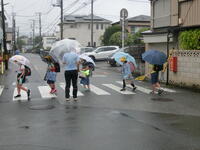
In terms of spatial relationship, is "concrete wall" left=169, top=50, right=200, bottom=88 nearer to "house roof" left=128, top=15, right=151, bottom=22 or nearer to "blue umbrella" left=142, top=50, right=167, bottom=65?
"blue umbrella" left=142, top=50, right=167, bottom=65

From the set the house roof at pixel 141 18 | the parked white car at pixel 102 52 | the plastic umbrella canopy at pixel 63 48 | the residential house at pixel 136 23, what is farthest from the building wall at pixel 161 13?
the house roof at pixel 141 18

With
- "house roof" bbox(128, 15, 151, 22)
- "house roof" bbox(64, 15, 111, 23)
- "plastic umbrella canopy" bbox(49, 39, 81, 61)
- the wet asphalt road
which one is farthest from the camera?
"house roof" bbox(64, 15, 111, 23)

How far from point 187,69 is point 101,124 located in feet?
25.8

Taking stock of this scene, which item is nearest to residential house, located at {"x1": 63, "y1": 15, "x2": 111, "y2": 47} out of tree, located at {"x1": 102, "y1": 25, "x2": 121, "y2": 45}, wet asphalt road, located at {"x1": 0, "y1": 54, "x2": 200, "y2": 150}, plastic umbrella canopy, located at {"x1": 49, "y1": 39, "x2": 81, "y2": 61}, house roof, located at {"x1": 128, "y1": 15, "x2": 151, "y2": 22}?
house roof, located at {"x1": 128, "y1": 15, "x2": 151, "y2": 22}

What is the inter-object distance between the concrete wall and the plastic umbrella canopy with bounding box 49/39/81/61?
17.1 ft

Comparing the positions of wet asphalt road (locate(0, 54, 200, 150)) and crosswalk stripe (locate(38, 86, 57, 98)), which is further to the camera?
crosswalk stripe (locate(38, 86, 57, 98))

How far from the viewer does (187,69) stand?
14281 millimetres

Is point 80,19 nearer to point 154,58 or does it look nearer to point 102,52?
point 102,52

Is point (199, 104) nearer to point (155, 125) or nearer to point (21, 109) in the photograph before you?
point (155, 125)

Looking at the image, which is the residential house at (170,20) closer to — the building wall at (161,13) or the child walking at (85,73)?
the building wall at (161,13)

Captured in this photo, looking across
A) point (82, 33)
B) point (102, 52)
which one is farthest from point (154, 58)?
point (82, 33)

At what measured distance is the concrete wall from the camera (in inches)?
537

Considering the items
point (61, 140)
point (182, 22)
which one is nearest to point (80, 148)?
point (61, 140)

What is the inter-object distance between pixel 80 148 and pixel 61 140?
0.64 meters
